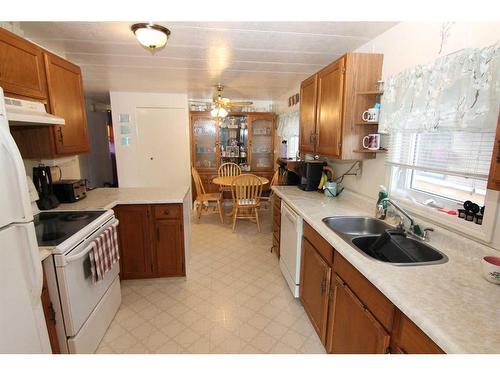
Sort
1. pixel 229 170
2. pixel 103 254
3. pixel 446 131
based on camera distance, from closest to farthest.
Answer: pixel 446 131 < pixel 103 254 < pixel 229 170

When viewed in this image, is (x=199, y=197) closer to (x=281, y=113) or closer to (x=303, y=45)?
(x=281, y=113)

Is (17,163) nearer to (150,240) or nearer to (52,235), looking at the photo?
(52,235)

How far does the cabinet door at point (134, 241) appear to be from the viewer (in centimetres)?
217

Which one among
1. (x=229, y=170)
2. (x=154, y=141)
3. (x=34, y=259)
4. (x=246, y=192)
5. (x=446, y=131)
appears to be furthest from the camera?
(x=229, y=170)

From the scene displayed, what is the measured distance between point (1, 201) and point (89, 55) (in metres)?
2.10

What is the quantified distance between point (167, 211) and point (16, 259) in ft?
4.38

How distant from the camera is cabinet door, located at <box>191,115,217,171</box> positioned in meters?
4.84

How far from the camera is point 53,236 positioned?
140 centimetres

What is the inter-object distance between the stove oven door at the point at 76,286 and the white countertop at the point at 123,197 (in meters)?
0.52

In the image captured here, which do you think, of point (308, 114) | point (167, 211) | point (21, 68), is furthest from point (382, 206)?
point (21, 68)

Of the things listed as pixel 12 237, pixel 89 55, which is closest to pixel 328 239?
pixel 12 237

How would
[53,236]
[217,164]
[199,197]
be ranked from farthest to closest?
[217,164] → [199,197] → [53,236]

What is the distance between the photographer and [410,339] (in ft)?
2.62

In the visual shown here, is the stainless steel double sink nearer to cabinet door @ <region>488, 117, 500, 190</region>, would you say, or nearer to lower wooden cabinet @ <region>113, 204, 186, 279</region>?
cabinet door @ <region>488, 117, 500, 190</region>
